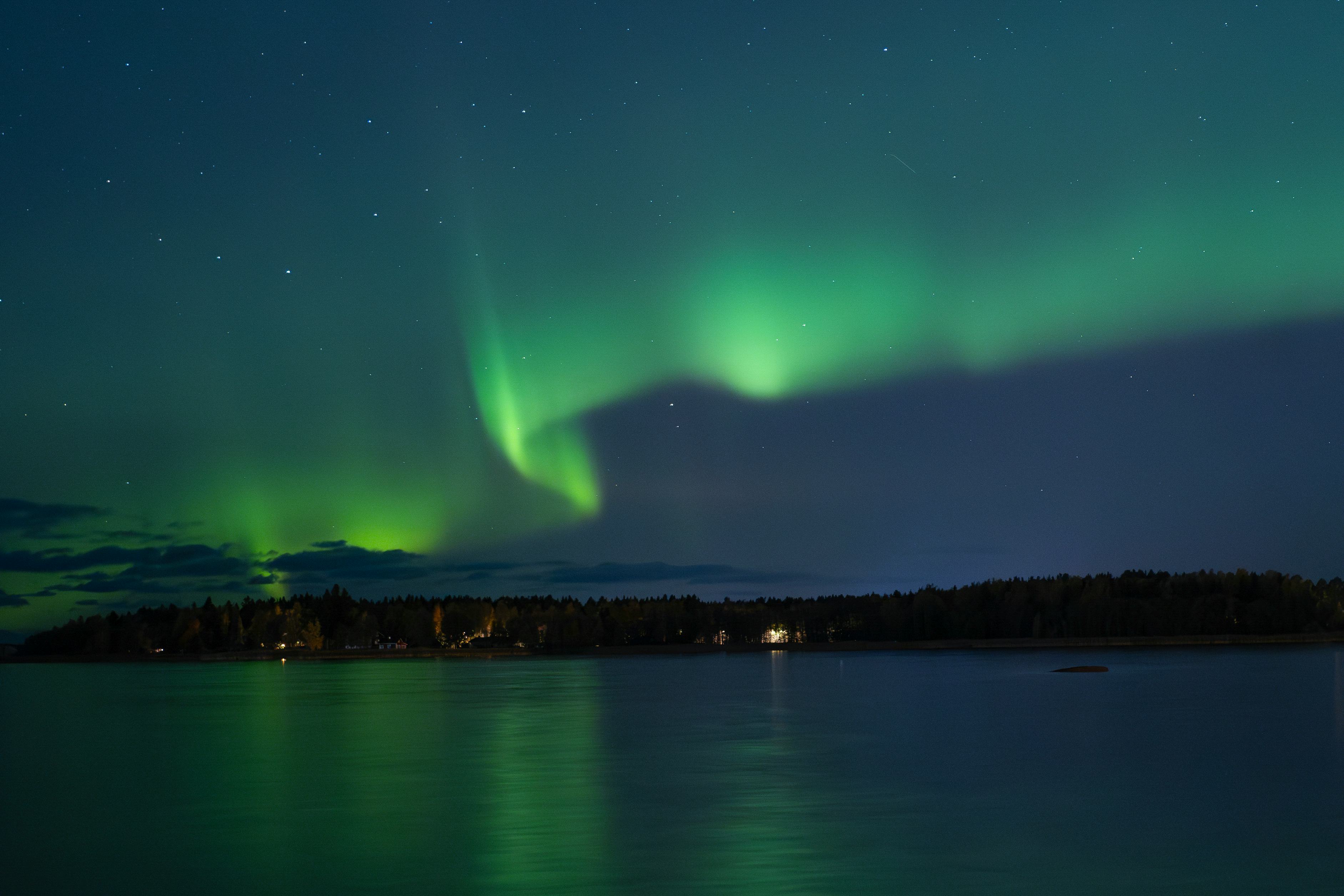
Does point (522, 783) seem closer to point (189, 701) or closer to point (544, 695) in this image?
point (544, 695)

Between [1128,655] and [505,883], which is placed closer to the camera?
[505,883]

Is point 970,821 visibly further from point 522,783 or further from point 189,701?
point 189,701

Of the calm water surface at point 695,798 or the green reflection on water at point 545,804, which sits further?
the green reflection on water at point 545,804

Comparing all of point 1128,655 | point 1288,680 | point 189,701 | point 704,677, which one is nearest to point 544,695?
point 189,701

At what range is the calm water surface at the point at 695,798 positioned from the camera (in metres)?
26.6

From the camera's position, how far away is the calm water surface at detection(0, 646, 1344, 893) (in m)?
26.6

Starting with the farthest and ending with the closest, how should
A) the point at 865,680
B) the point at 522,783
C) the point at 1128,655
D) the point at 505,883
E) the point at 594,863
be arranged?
the point at 1128,655 < the point at 865,680 < the point at 522,783 < the point at 594,863 < the point at 505,883

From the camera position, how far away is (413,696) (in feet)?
337

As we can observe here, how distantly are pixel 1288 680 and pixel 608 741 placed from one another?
236ft

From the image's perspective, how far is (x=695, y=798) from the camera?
37.4m

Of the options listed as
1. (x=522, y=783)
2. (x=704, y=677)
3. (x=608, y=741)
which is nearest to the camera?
(x=522, y=783)

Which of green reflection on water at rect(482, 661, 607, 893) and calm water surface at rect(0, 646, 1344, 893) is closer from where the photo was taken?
calm water surface at rect(0, 646, 1344, 893)

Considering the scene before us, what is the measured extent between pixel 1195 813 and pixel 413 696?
7698 cm

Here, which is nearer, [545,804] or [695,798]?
[545,804]
